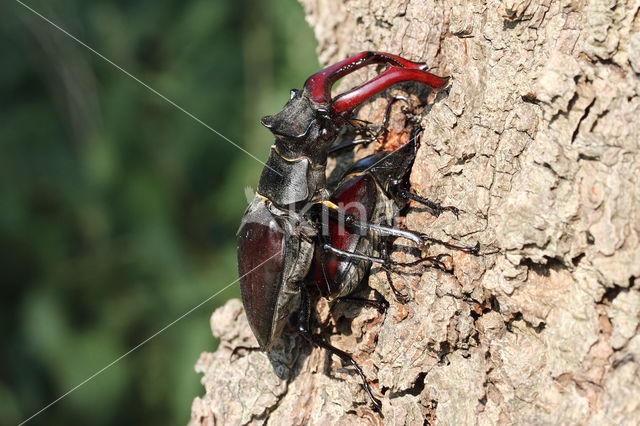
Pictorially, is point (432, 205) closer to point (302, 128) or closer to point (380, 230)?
point (380, 230)

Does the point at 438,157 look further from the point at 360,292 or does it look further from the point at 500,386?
the point at 500,386

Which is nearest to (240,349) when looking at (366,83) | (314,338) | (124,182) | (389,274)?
(314,338)

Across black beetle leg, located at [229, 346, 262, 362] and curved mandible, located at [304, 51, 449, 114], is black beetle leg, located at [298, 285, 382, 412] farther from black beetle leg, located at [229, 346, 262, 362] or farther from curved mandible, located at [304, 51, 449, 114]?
curved mandible, located at [304, 51, 449, 114]

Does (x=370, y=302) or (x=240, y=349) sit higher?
(x=370, y=302)

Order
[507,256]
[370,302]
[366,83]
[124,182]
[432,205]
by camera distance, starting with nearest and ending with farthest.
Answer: [507,256] → [432,205] → [370,302] → [366,83] → [124,182]

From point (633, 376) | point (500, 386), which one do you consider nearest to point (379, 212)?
point (500, 386)

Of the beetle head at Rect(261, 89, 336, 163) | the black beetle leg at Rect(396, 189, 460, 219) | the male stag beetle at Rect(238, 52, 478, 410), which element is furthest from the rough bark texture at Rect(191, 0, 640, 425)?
the beetle head at Rect(261, 89, 336, 163)
